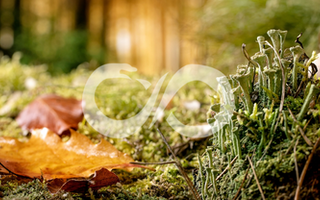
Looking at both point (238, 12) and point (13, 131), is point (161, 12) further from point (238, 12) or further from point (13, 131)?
point (13, 131)

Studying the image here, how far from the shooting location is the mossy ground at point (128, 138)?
475mm

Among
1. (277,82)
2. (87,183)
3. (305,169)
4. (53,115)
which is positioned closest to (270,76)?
(277,82)

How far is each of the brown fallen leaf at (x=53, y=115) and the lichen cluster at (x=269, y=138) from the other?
51cm

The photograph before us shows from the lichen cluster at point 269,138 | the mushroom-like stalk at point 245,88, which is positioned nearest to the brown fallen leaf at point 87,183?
the lichen cluster at point 269,138

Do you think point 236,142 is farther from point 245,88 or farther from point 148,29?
point 148,29

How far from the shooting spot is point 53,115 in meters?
0.81

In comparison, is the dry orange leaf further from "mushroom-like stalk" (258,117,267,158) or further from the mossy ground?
"mushroom-like stalk" (258,117,267,158)

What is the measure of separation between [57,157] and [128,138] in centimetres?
21

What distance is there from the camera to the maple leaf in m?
0.49

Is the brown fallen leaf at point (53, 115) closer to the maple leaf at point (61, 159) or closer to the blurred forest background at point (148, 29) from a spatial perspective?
the maple leaf at point (61, 159)

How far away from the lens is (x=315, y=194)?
0.36m

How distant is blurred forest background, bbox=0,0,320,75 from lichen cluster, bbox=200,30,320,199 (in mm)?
993

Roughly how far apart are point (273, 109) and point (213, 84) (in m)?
0.76

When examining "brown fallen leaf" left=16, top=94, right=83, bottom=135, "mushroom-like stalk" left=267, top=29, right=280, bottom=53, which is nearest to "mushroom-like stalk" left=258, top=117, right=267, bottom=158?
"mushroom-like stalk" left=267, top=29, right=280, bottom=53
